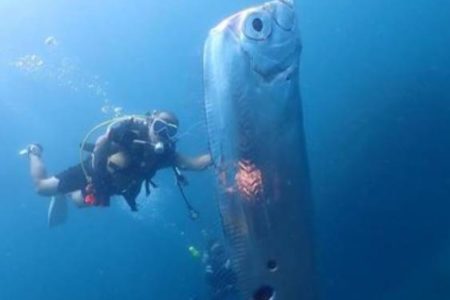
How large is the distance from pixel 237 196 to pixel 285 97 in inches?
17.4

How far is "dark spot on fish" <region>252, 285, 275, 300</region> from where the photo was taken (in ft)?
7.41

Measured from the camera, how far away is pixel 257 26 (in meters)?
2.38

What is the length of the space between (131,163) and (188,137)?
9.32 meters

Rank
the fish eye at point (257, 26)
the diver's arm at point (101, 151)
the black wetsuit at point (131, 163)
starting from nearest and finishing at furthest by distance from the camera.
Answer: the fish eye at point (257, 26) < the black wetsuit at point (131, 163) < the diver's arm at point (101, 151)

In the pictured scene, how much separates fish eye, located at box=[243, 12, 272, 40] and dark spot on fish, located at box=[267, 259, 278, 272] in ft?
2.93

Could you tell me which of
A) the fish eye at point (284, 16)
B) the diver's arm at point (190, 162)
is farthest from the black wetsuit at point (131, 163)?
the fish eye at point (284, 16)

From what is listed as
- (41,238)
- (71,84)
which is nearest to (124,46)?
(71,84)

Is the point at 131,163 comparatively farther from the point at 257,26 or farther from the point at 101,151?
the point at 257,26

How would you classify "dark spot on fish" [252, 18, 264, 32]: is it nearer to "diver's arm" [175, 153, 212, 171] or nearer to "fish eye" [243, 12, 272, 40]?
"fish eye" [243, 12, 272, 40]

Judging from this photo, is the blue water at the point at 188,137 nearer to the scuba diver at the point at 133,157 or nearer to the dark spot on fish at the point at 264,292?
the scuba diver at the point at 133,157

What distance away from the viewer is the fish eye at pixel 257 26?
7.67 feet

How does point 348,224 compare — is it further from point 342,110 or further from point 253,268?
point 253,268

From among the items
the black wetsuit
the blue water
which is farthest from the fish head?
the blue water

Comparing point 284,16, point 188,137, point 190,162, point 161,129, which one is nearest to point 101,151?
point 161,129
